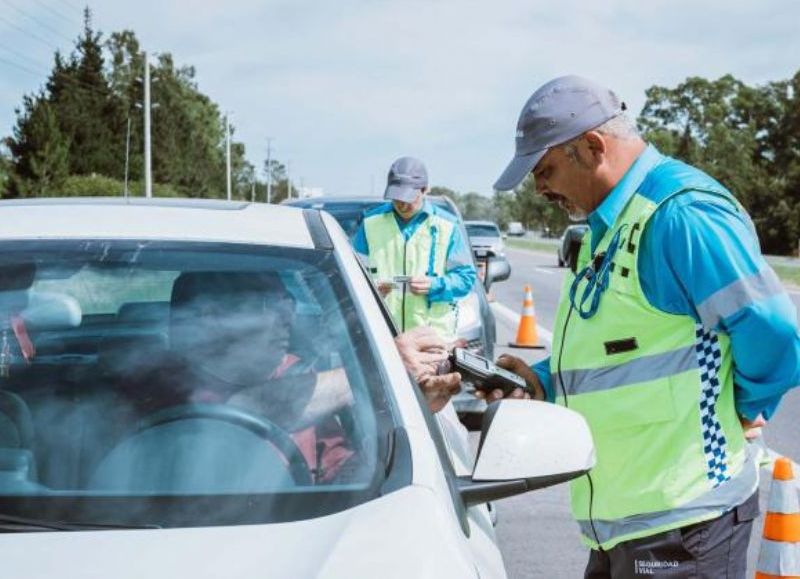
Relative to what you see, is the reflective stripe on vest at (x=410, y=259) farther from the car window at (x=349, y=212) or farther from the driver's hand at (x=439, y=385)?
the driver's hand at (x=439, y=385)

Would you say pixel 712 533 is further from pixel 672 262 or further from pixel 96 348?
pixel 96 348

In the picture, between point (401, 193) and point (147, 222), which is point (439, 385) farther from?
point (401, 193)

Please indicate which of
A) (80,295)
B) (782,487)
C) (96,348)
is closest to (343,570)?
(96,348)

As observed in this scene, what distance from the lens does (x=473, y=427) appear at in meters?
4.20

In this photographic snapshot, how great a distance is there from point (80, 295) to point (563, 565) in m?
3.21

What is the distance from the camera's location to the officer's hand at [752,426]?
2752 millimetres

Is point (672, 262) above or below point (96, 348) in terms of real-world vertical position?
above

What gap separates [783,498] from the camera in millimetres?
3674

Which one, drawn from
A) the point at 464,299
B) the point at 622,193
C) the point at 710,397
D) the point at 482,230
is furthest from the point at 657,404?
the point at 482,230

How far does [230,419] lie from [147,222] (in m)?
0.65

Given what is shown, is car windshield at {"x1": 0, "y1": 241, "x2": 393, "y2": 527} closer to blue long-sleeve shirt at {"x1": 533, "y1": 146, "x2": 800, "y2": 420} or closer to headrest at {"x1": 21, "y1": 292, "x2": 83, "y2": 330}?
headrest at {"x1": 21, "y1": 292, "x2": 83, "y2": 330}

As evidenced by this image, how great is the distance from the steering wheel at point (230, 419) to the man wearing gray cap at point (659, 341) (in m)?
0.80

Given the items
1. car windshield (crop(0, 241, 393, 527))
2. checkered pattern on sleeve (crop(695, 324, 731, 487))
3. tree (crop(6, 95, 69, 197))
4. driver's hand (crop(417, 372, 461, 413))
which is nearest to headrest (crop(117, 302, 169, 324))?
car windshield (crop(0, 241, 393, 527))

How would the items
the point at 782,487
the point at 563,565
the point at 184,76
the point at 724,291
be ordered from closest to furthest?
the point at 724,291, the point at 782,487, the point at 563,565, the point at 184,76
